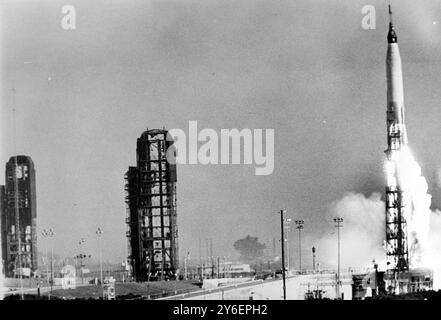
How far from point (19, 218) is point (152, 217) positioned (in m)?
5.33

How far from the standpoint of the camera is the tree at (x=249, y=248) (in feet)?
57.4

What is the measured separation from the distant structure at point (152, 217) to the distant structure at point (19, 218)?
2.29 metres

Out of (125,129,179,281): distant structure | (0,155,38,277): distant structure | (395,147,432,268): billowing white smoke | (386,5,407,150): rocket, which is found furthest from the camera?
(125,129,179,281): distant structure

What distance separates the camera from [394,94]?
1755 centimetres

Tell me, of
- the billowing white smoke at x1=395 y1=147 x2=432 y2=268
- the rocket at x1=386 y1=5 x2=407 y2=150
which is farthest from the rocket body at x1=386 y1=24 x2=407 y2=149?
the billowing white smoke at x1=395 y1=147 x2=432 y2=268

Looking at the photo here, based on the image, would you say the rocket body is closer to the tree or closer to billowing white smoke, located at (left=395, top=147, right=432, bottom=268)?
billowing white smoke, located at (left=395, top=147, right=432, bottom=268)

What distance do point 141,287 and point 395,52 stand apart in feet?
22.9

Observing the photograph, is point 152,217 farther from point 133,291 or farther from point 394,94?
point 394,94

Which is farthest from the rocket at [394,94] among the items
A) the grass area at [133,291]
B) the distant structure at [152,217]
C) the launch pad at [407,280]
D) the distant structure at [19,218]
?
the distant structure at [19,218]

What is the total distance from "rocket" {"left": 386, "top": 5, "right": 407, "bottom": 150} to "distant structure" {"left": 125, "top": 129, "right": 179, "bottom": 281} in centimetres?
491

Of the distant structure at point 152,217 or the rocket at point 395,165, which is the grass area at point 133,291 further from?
the rocket at point 395,165

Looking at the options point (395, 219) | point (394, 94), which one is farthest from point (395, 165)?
point (394, 94)

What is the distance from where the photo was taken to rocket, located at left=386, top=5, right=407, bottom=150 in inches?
663

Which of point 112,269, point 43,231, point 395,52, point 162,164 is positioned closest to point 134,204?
point 162,164
